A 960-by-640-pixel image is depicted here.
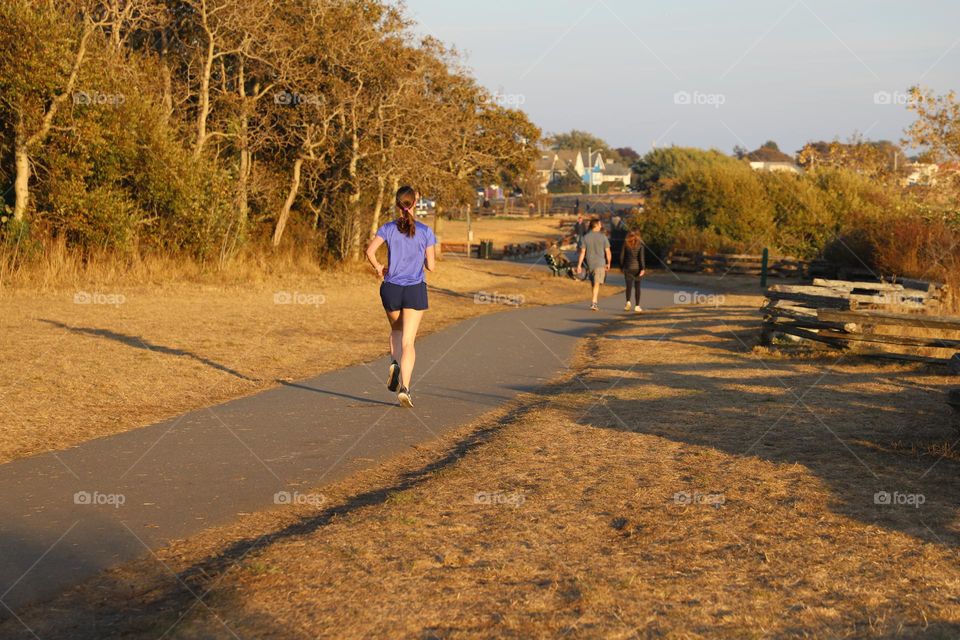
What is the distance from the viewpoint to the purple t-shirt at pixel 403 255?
1065cm

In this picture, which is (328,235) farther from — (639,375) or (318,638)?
(318,638)

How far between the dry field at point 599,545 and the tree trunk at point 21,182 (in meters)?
16.4

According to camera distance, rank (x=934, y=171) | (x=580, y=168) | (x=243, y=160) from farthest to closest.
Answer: (x=580, y=168) → (x=934, y=171) → (x=243, y=160)

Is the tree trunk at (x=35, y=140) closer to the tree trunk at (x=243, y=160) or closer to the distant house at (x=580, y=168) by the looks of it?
the tree trunk at (x=243, y=160)

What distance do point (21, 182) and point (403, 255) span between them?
15463 millimetres

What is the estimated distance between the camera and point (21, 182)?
22734 millimetres

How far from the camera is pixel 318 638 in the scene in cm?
460

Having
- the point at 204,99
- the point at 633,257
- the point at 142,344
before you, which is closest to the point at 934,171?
the point at 633,257

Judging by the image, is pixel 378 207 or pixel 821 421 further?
pixel 378 207

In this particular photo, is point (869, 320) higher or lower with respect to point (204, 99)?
lower

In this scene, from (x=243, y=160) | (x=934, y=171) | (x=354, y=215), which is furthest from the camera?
(x=934, y=171)

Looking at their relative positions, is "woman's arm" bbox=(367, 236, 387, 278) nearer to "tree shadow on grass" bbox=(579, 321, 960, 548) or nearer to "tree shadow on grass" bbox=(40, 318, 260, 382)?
"tree shadow on grass" bbox=(579, 321, 960, 548)

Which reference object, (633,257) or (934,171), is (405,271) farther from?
(934,171)

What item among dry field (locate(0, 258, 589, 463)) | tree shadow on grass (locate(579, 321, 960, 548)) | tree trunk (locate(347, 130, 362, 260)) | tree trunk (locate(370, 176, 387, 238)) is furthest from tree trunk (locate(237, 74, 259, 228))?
tree shadow on grass (locate(579, 321, 960, 548))
